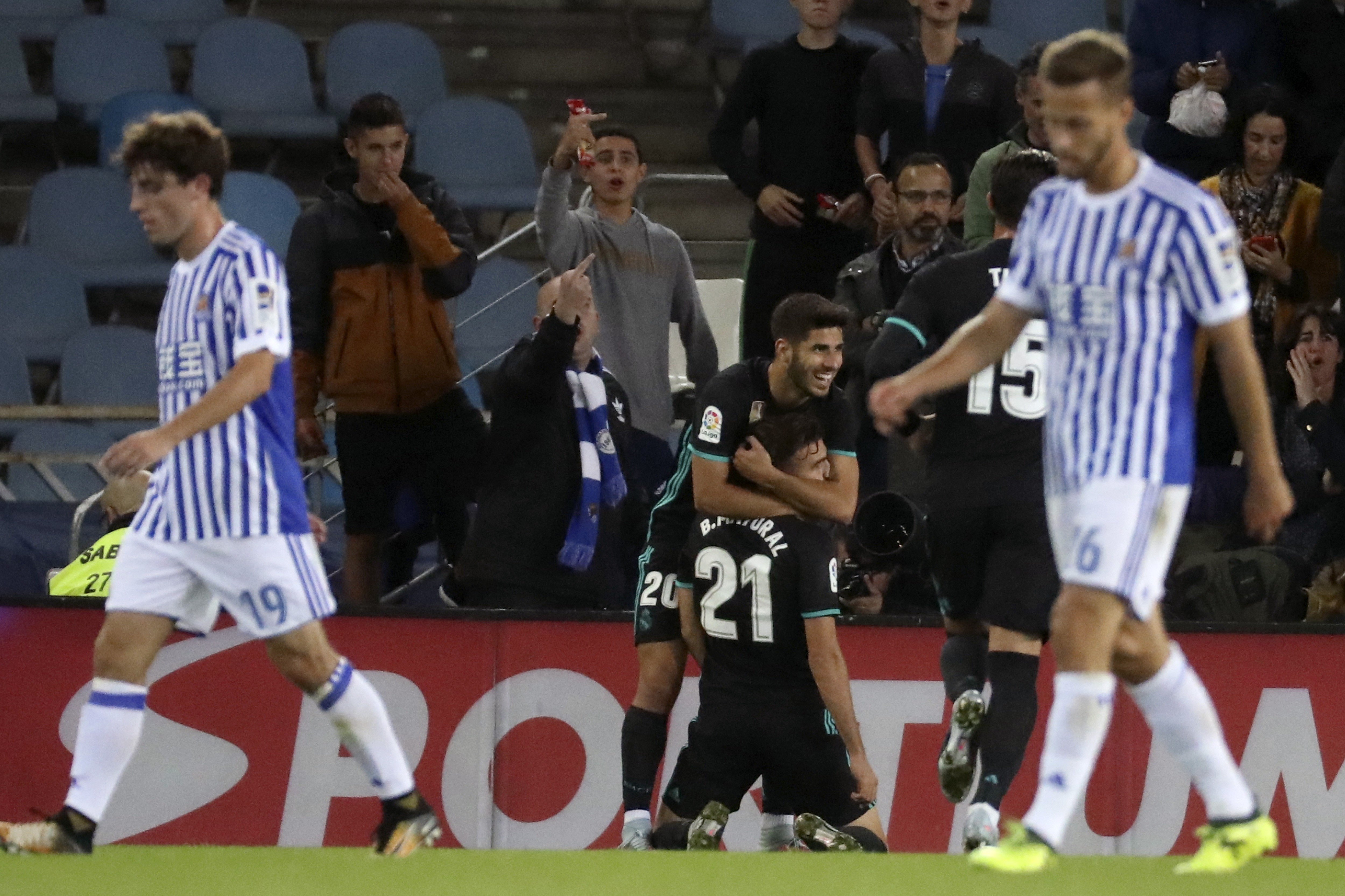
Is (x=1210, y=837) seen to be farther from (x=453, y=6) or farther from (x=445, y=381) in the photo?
(x=453, y=6)

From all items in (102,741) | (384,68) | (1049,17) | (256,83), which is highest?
(1049,17)

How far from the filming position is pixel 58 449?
393 inches

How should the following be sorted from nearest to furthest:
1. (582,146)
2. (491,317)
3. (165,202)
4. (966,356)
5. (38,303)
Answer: (966,356) → (165,202) → (582,146) → (491,317) → (38,303)

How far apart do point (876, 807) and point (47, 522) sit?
385cm

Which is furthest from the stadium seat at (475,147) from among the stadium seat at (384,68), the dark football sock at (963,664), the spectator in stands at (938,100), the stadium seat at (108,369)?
the dark football sock at (963,664)

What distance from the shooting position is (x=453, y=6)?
41.9 feet

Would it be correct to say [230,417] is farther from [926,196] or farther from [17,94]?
[17,94]

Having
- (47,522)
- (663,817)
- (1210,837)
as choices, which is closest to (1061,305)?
(1210,837)

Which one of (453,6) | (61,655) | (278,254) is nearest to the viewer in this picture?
(61,655)

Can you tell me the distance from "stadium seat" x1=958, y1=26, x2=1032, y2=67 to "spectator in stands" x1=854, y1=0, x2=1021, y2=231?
321cm

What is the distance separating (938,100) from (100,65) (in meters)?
5.38

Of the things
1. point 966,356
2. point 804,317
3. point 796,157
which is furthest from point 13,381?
point 966,356

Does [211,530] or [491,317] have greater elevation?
[491,317]

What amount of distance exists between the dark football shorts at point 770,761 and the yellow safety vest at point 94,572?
2350mm
